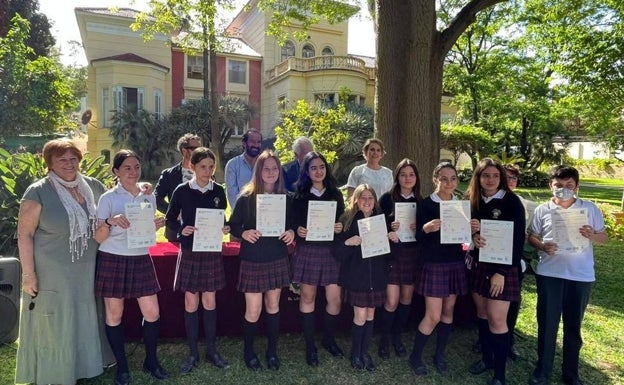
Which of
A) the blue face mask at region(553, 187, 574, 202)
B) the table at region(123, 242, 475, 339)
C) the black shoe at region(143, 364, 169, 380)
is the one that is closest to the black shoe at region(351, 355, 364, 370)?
the table at region(123, 242, 475, 339)

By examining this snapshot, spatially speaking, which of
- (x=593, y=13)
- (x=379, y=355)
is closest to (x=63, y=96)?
(x=379, y=355)

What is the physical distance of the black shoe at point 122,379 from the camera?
3371mm

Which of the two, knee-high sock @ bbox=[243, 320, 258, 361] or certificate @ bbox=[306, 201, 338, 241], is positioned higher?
certificate @ bbox=[306, 201, 338, 241]

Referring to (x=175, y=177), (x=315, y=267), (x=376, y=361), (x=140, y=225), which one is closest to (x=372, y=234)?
(x=315, y=267)

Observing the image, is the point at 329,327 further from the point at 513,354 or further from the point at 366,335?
the point at 513,354

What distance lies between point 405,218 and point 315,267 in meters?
0.87

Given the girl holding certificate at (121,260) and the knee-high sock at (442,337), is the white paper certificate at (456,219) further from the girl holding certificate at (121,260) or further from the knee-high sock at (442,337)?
the girl holding certificate at (121,260)

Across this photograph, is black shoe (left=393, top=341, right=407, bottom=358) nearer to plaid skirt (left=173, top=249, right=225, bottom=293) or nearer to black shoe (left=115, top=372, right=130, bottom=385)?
plaid skirt (left=173, top=249, right=225, bottom=293)

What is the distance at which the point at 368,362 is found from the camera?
3.81m

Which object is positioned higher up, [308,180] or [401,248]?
[308,180]

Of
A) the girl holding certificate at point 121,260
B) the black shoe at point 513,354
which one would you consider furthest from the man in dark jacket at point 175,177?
the black shoe at point 513,354

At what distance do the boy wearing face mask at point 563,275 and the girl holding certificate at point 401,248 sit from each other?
1.00 m

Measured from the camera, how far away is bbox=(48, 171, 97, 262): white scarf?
3.06 metres

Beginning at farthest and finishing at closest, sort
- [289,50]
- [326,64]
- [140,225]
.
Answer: [289,50] → [326,64] → [140,225]
